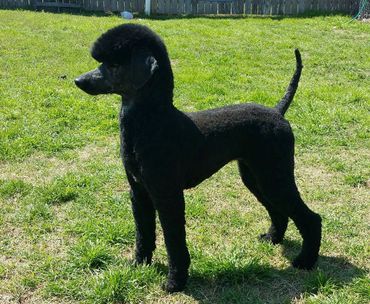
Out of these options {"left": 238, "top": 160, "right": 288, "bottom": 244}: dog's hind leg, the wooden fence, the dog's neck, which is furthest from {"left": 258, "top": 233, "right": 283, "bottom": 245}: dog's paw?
the wooden fence

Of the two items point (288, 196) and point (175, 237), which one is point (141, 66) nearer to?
point (175, 237)

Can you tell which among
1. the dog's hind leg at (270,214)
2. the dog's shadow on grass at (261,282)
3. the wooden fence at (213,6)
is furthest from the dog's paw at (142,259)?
the wooden fence at (213,6)

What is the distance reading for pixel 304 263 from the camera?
13.2ft

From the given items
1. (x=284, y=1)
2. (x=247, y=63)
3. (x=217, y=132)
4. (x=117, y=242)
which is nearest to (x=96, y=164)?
(x=117, y=242)

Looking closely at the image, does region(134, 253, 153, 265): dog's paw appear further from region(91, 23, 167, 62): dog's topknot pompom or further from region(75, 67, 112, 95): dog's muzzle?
region(91, 23, 167, 62): dog's topknot pompom

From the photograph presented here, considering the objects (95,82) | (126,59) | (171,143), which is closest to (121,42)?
(126,59)

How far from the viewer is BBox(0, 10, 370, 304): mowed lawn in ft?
12.5

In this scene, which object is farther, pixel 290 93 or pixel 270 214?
pixel 270 214

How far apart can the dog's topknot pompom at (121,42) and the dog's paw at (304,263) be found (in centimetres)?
215

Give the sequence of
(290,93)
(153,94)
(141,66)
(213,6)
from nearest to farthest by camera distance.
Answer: (141,66)
(153,94)
(290,93)
(213,6)

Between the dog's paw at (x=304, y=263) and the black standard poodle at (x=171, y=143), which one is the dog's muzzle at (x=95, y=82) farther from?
the dog's paw at (x=304, y=263)

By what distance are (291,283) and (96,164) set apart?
2.98 m

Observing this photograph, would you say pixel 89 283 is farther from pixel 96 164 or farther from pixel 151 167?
pixel 96 164

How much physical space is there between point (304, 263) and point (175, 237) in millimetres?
1246
